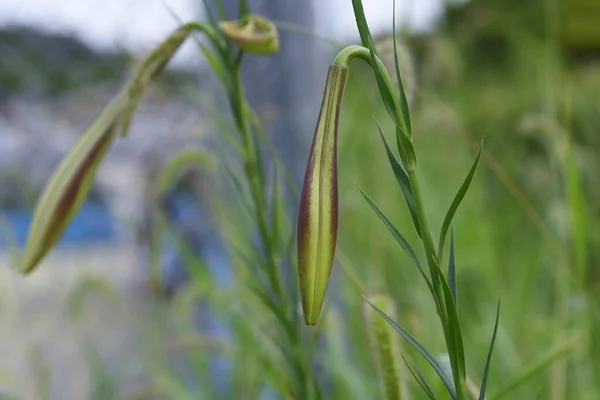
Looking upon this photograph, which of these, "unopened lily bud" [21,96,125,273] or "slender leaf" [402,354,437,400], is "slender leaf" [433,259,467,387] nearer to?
"slender leaf" [402,354,437,400]

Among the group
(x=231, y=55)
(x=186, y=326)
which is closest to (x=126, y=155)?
(x=186, y=326)

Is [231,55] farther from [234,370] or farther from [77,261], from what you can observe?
[77,261]

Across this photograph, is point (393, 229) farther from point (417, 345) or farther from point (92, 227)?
point (92, 227)

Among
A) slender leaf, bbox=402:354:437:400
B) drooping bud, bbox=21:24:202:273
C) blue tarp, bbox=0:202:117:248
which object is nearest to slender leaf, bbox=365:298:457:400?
slender leaf, bbox=402:354:437:400

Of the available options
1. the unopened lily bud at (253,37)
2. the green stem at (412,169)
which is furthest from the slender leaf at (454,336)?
the unopened lily bud at (253,37)

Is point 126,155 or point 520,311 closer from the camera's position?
point 520,311
